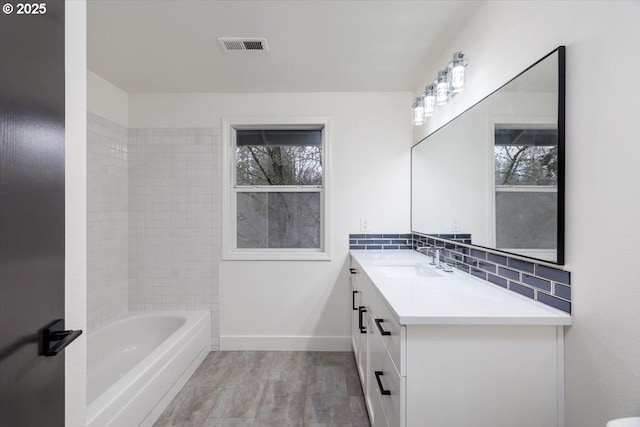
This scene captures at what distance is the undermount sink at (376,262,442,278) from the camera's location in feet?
6.79

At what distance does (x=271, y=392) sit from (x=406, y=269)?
1.32 m

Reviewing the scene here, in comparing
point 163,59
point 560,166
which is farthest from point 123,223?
point 560,166

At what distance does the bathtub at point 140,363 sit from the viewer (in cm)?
159

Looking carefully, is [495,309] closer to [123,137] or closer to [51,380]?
[51,380]

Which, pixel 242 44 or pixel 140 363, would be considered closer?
pixel 140 363

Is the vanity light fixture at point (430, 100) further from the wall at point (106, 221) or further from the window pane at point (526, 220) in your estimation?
the wall at point (106, 221)

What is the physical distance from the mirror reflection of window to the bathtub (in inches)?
83.0

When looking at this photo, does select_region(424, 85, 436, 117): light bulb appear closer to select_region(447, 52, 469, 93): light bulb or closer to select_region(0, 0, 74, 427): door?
select_region(447, 52, 469, 93): light bulb

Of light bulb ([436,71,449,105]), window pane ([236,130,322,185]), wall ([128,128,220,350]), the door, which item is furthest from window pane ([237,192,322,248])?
the door

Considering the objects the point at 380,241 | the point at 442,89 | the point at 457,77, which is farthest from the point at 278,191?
the point at 457,77

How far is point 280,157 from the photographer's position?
300 centimetres

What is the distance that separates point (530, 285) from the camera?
1.29 m

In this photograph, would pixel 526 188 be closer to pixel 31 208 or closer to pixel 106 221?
pixel 31 208

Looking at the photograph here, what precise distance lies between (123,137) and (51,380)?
2505mm
